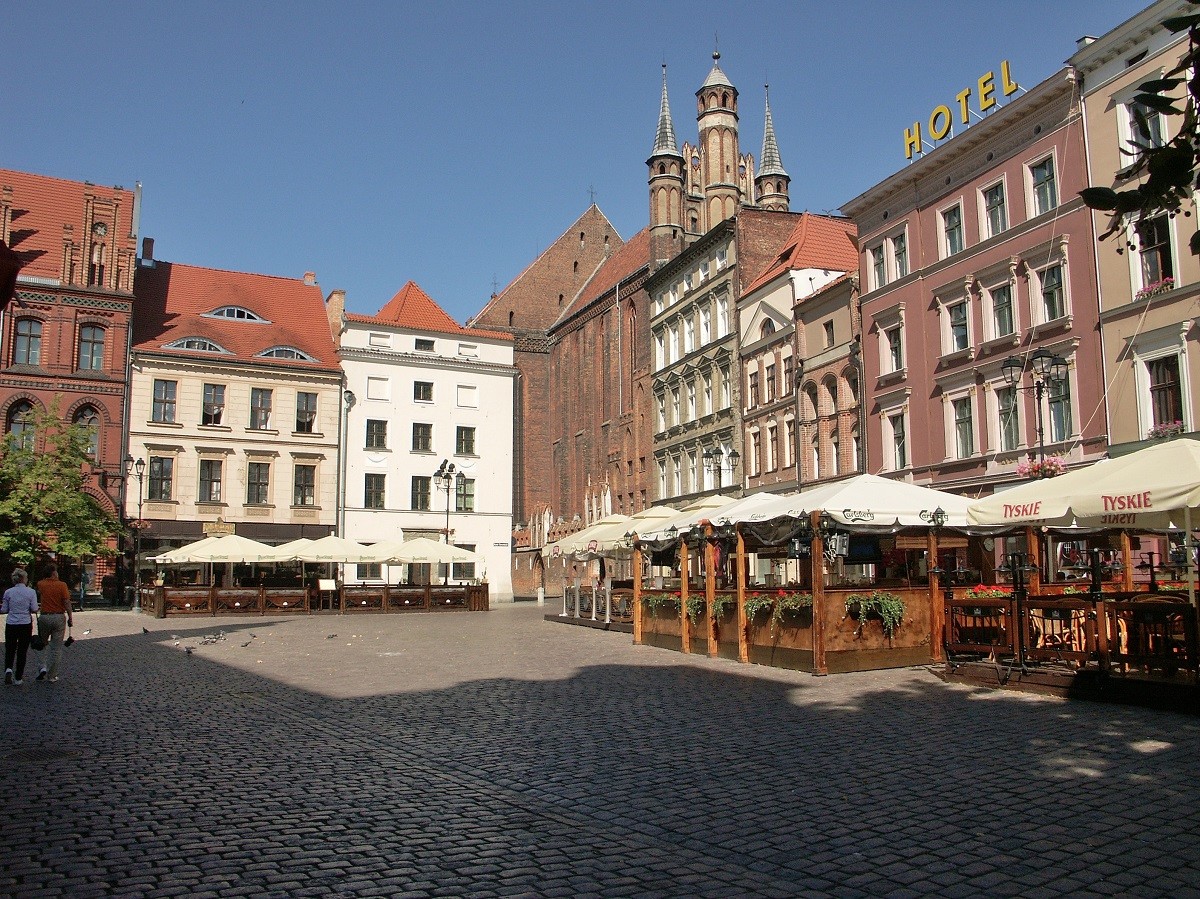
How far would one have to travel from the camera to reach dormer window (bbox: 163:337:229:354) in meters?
47.5

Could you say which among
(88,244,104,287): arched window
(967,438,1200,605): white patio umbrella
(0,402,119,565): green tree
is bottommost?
(967,438,1200,605): white patio umbrella

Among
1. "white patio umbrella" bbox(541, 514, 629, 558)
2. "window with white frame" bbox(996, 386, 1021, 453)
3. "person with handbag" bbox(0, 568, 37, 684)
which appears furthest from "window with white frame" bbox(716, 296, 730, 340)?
"person with handbag" bbox(0, 568, 37, 684)

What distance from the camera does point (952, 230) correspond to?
3247 centimetres

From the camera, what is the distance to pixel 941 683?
14.3 m

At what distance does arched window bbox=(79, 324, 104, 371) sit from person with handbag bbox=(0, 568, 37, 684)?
111 ft

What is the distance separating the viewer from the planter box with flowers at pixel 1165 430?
944 inches

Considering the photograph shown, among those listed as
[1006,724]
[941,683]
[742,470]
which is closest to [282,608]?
[742,470]

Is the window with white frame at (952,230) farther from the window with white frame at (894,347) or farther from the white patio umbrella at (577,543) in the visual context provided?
the white patio umbrella at (577,543)

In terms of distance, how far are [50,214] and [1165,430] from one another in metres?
47.1

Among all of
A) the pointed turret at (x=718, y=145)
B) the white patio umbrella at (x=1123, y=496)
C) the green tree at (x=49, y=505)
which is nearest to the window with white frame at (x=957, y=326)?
the white patio umbrella at (x=1123, y=496)

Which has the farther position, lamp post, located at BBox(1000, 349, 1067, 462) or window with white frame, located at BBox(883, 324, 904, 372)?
window with white frame, located at BBox(883, 324, 904, 372)

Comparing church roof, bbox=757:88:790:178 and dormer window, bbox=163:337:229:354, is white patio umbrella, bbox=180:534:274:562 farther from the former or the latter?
church roof, bbox=757:88:790:178

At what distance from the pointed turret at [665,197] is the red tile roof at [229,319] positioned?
21.0 m

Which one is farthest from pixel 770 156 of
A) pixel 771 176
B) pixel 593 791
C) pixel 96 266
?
pixel 593 791
